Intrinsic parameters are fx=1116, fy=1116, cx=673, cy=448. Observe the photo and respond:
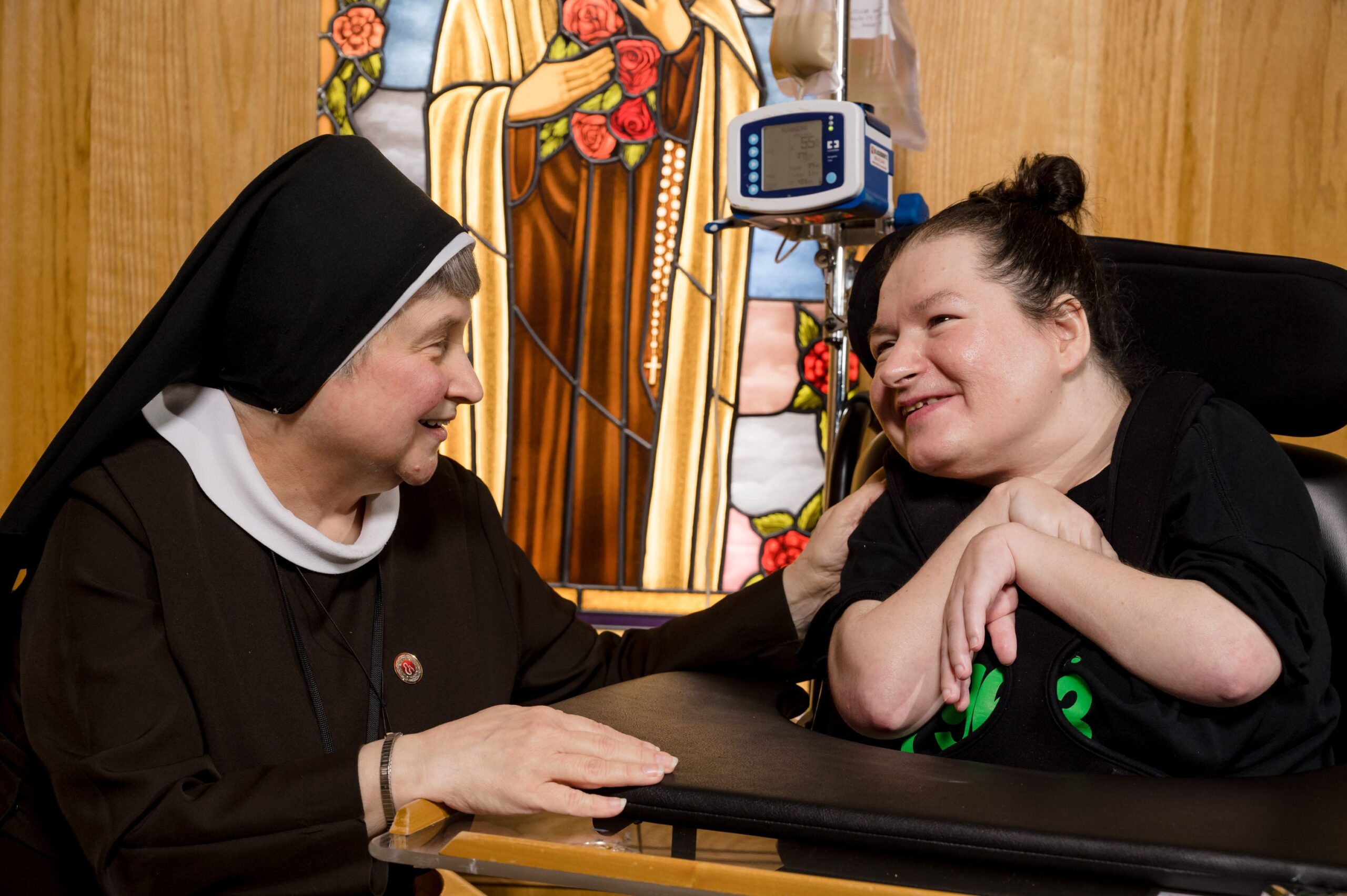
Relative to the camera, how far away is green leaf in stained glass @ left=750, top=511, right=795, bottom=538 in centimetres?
324

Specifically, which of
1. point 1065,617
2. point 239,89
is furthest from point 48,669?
point 239,89

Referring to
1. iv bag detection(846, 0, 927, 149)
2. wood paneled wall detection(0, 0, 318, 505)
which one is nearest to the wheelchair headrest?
iv bag detection(846, 0, 927, 149)

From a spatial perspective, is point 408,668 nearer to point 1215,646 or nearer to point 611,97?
point 1215,646

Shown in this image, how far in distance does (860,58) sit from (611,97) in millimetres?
950

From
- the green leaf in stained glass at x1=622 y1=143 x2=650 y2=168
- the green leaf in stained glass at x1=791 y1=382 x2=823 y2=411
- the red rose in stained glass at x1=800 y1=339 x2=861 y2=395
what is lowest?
the green leaf in stained glass at x1=791 y1=382 x2=823 y2=411

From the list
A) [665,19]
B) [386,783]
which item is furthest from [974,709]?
[665,19]

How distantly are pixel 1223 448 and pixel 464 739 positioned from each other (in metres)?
0.83

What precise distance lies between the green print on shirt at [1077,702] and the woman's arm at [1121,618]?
0.19 feet

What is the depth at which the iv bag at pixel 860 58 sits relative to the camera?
235 cm

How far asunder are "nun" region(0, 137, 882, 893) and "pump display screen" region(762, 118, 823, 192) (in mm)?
871

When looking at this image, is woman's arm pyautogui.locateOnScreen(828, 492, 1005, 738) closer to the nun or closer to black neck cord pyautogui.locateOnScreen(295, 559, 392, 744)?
the nun

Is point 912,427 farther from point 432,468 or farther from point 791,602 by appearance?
point 432,468

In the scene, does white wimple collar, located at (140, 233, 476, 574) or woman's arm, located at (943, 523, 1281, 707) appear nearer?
woman's arm, located at (943, 523, 1281, 707)

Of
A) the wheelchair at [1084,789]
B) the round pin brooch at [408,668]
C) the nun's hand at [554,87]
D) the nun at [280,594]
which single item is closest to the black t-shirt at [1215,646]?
the wheelchair at [1084,789]
